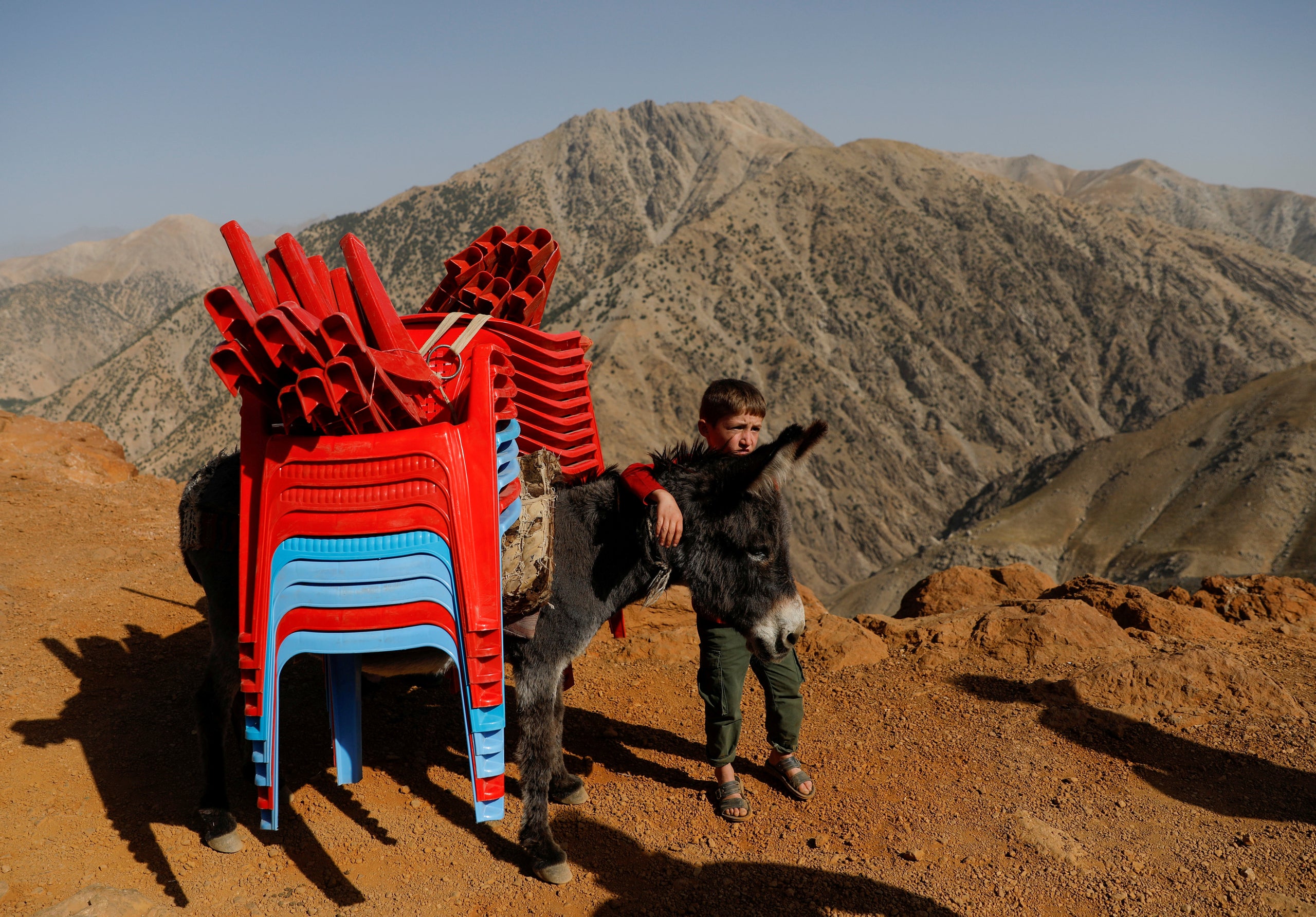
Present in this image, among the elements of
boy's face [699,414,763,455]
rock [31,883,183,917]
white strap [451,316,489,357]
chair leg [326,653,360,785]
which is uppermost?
white strap [451,316,489,357]

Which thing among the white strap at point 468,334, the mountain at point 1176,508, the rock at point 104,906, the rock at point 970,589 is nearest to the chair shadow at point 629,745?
the rock at point 104,906

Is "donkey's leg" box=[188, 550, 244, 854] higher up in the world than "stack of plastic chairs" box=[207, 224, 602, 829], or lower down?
lower down

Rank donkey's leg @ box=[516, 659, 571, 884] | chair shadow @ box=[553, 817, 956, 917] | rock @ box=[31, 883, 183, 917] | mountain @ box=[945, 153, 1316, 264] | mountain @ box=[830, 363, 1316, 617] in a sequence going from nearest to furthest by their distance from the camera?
rock @ box=[31, 883, 183, 917]
chair shadow @ box=[553, 817, 956, 917]
donkey's leg @ box=[516, 659, 571, 884]
mountain @ box=[830, 363, 1316, 617]
mountain @ box=[945, 153, 1316, 264]

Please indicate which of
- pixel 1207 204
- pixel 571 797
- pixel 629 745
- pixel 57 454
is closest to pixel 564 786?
pixel 571 797

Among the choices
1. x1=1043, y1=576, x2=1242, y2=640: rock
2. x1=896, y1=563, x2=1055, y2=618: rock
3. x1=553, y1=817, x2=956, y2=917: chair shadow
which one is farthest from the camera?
x1=896, y1=563, x2=1055, y2=618: rock

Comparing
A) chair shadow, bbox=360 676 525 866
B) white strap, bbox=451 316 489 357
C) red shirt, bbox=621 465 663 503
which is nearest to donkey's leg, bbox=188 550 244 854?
chair shadow, bbox=360 676 525 866

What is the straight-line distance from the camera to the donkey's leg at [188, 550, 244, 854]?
3.38 metres

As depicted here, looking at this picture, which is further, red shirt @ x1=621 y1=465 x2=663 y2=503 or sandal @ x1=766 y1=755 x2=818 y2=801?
sandal @ x1=766 y1=755 x2=818 y2=801

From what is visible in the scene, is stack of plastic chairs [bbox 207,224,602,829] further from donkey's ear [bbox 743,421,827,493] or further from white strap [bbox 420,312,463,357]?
donkey's ear [bbox 743,421,827,493]

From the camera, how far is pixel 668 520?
123 inches

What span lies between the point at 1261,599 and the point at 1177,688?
90.6 inches

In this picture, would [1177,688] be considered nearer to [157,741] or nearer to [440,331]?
[440,331]

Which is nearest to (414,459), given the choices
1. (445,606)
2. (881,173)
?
(445,606)

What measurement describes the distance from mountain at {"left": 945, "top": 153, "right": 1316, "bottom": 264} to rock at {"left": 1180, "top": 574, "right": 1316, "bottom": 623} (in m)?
106
